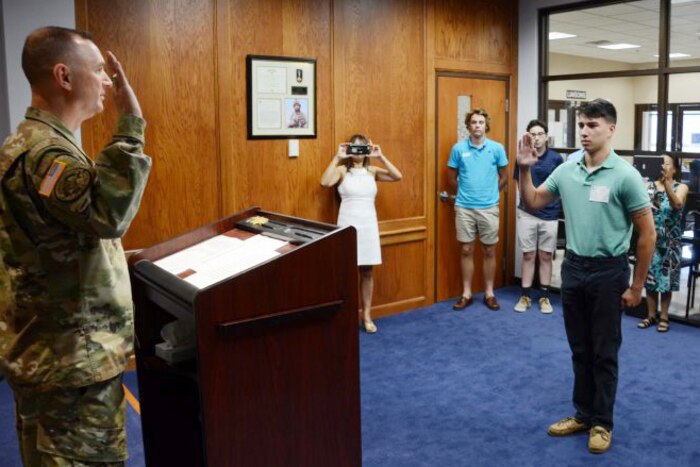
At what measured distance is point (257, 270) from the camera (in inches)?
71.6

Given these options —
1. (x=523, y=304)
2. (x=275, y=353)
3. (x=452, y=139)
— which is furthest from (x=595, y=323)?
(x=452, y=139)

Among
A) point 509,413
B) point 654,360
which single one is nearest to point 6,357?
point 509,413

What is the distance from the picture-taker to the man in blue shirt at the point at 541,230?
5.66 m

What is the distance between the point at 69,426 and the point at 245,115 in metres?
3.25

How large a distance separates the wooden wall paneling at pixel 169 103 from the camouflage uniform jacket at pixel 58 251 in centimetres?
257

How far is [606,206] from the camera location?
9.93ft

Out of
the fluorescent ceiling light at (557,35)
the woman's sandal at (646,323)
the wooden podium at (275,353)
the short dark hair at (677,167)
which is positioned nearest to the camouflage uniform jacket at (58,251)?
the wooden podium at (275,353)

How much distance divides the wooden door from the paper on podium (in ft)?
12.6

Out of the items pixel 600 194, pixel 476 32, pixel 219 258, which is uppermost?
pixel 476 32

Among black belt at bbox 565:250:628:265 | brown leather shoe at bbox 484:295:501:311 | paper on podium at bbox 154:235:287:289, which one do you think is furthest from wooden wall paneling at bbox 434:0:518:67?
paper on podium at bbox 154:235:287:289

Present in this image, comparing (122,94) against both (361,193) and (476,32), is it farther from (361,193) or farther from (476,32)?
(476,32)

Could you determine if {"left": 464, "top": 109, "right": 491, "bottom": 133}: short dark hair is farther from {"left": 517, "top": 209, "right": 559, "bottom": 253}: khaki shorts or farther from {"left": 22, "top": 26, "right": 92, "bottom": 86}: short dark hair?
{"left": 22, "top": 26, "right": 92, "bottom": 86}: short dark hair

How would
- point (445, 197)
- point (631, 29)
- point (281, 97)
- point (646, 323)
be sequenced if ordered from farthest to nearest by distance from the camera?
point (631, 29) → point (445, 197) → point (646, 323) → point (281, 97)

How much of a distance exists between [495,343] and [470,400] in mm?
1116
